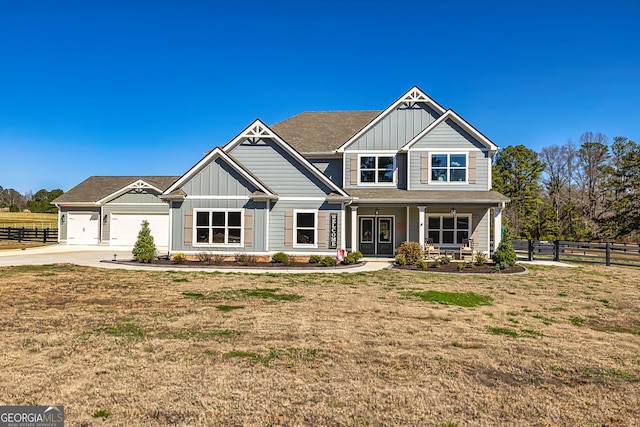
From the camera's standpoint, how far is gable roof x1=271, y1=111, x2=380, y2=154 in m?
23.3

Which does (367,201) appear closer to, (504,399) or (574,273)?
(574,273)

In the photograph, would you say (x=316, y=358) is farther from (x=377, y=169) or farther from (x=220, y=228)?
(x=377, y=169)

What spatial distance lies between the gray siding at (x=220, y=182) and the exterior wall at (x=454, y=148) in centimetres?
906

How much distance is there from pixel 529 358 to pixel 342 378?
9.44ft

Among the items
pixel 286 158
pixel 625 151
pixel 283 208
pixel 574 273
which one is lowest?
pixel 574 273

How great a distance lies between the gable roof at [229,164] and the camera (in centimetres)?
1838

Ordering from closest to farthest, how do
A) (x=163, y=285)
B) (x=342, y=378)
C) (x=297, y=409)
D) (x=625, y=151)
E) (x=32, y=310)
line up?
(x=297, y=409) < (x=342, y=378) < (x=32, y=310) < (x=163, y=285) < (x=625, y=151)

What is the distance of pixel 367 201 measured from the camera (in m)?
20.0

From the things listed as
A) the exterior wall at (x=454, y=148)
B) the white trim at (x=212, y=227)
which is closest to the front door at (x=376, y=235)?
the exterior wall at (x=454, y=148)

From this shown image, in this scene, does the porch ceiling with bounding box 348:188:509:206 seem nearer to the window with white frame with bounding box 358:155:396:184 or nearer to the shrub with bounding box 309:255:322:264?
the window with white frame with bounding box 358:155:396:184

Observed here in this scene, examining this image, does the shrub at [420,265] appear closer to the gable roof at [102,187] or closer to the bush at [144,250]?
the bush at [144,250]

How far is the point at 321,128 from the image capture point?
2550cm

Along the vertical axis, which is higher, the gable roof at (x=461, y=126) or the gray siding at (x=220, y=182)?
the gable roof at (x=461, y=126)

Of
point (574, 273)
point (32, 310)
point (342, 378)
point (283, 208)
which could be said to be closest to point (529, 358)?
point (342, 378)
